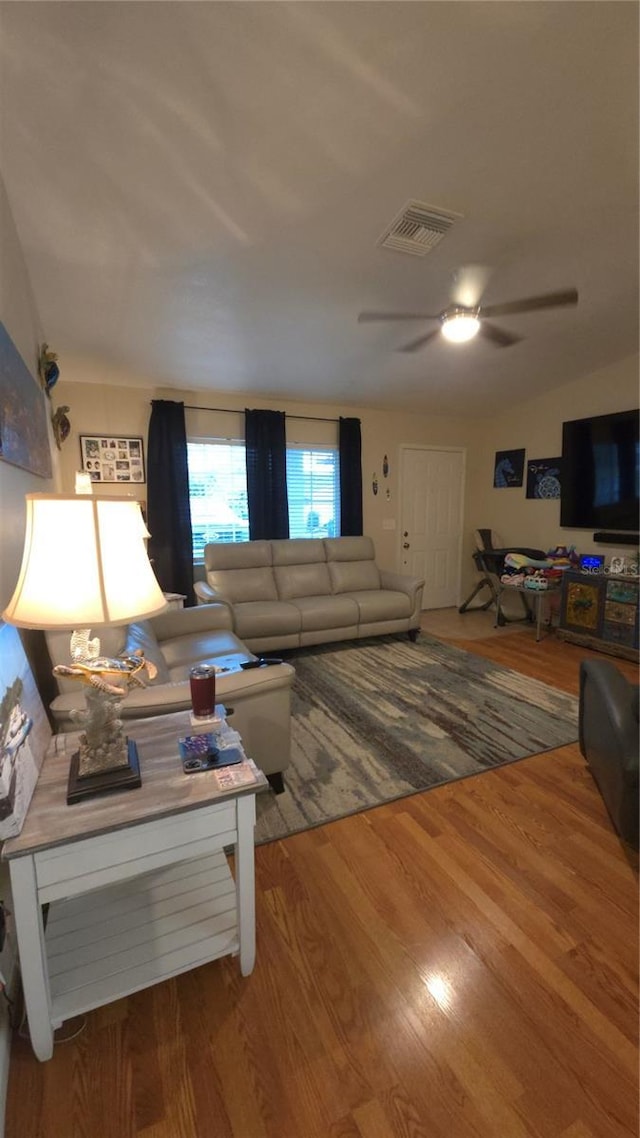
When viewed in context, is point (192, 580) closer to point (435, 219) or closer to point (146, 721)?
point (146, 721)

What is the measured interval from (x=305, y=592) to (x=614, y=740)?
9.43 feet

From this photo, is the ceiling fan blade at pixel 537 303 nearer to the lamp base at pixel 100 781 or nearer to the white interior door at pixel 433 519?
the lamp base at pixel 100 781

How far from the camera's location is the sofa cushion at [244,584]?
3.88 metres

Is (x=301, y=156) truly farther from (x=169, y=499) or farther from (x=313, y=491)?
(x=313, y=491)

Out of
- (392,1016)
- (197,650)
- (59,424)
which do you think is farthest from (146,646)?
(59,424)

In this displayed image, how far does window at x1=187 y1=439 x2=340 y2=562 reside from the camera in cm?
422

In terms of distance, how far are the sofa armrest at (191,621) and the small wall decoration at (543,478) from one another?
3.66 metres

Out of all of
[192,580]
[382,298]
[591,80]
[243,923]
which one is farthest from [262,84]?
[192,580]

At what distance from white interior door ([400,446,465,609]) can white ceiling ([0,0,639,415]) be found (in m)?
2.32

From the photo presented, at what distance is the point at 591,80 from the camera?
149cm

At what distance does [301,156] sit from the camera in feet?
5.39

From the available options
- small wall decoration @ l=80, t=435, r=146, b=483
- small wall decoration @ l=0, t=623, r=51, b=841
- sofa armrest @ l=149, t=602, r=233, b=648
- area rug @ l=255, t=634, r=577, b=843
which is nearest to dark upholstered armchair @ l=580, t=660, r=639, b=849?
area rug @ l=255, t=634, r=577, b=843

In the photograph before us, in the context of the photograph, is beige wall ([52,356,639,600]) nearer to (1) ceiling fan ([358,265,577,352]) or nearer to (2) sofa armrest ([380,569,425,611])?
(2) sofa armrest ([380,569,425,611])

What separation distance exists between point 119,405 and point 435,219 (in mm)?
2944
